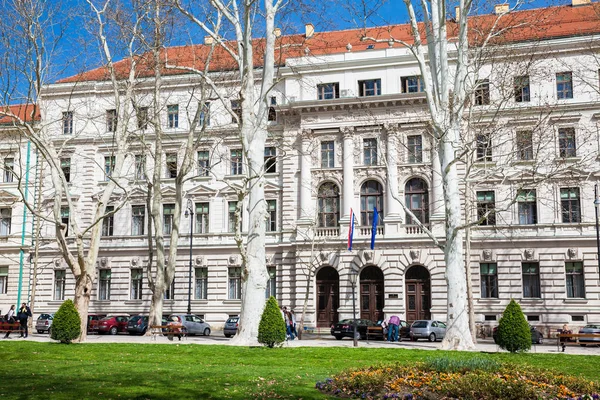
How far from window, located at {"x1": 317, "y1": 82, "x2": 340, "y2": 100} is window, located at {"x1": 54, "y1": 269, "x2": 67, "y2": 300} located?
73.9 feet

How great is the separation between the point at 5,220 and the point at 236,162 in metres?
18.4

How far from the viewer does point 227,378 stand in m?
14.6

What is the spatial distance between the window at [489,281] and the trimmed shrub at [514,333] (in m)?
19.0

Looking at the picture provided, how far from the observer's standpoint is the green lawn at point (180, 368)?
12.3 metres

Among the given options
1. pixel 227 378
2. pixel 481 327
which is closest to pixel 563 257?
pixel 481 327

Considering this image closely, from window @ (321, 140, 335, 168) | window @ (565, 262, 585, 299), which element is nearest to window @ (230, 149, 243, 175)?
window @ (321, 140, 335, 168)

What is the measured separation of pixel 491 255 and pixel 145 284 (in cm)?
2349

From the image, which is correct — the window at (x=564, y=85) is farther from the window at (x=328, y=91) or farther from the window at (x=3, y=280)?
the window at (x=3, y=280)

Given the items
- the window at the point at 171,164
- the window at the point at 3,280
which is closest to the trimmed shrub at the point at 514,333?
the window at the point at 171,164

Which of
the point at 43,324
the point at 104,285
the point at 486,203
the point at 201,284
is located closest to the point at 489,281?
the point at 486,203

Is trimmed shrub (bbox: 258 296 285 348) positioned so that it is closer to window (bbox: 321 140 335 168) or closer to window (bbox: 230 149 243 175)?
window (bbox: 321 140 335 168)

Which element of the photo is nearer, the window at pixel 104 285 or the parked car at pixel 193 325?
the parked car at pixel 193 325

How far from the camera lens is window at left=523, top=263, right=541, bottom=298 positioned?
40625 millimetres

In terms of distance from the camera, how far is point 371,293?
4312cm
